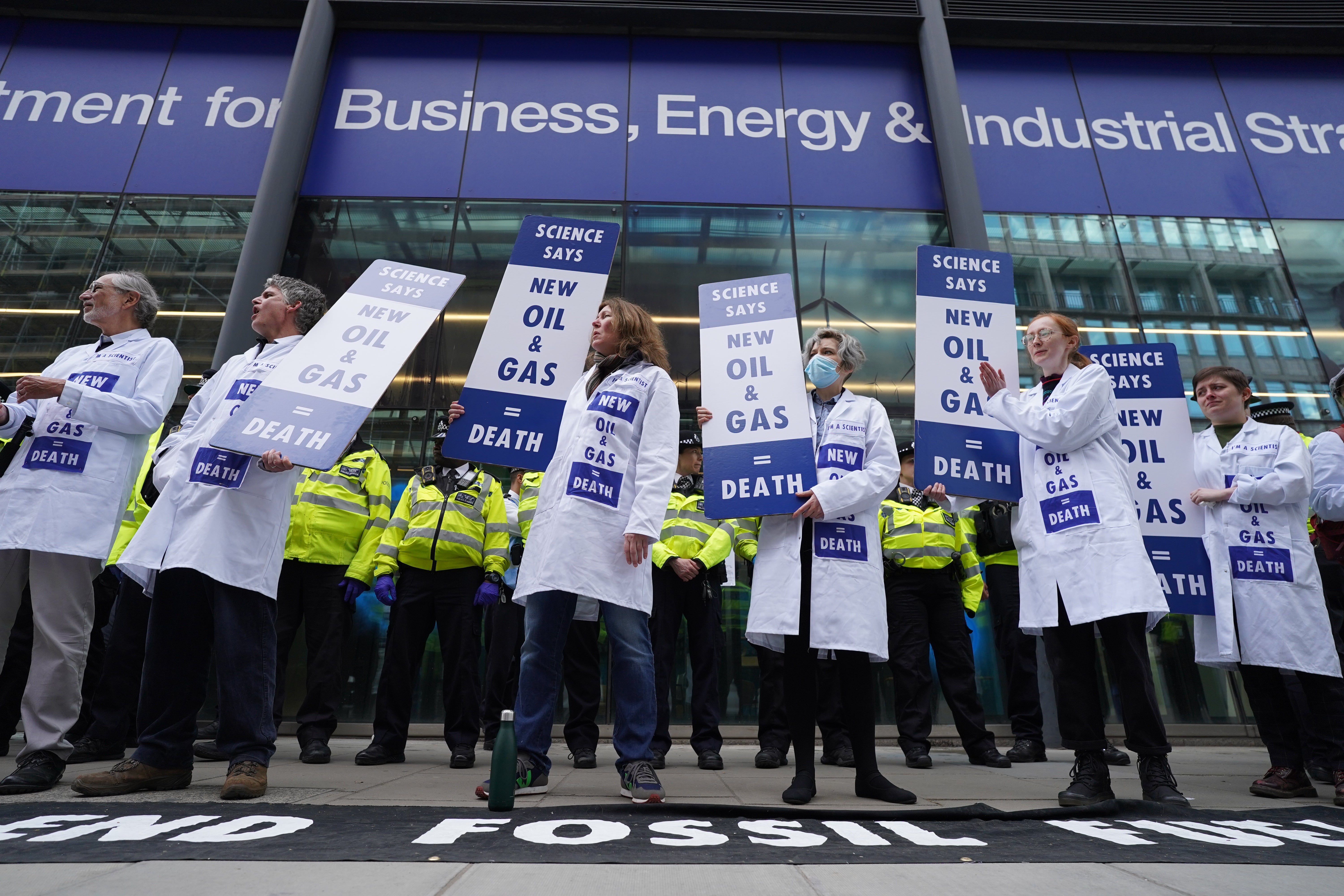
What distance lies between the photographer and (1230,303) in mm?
7797

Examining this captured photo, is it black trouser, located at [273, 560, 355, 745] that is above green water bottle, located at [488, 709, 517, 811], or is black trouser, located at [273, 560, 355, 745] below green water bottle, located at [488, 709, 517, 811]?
above

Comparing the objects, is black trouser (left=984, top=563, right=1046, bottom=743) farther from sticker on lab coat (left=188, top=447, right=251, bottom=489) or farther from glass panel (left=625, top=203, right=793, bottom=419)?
sticker on lab coat (left=188, top=447, right=251, bottom=489)

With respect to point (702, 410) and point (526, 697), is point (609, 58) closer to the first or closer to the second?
point (702, 410)

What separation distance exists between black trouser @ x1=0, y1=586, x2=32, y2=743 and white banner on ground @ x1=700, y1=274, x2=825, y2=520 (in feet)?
12.1

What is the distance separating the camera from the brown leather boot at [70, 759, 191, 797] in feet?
8.85

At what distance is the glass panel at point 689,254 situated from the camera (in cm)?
746

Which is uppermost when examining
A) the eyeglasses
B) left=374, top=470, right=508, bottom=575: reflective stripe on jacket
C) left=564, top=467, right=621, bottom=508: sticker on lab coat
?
the eyeglasses

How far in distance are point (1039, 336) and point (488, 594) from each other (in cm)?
297

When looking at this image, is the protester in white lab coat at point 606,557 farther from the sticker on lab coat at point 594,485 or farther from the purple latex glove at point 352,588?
the purple latex glove at point 352,588

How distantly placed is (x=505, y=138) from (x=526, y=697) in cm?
676

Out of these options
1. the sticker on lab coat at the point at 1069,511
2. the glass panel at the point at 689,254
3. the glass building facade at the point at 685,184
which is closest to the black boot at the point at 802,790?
the sticker on lab coat at the point at 1069,511

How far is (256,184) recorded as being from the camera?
25.9 ft

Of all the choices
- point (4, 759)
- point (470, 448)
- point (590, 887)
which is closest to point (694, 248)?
point (470, 448)

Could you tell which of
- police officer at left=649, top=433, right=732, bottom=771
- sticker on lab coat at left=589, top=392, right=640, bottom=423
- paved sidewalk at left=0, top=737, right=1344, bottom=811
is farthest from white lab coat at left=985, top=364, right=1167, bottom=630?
police officer at left=649, top=433, right=732, bottom=771
